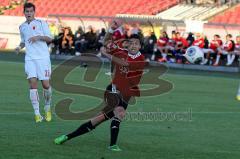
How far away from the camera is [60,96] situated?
17438 millimetres

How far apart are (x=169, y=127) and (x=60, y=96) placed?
5.85 meters

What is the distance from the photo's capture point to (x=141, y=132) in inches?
446

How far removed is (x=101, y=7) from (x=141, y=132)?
36832 mm

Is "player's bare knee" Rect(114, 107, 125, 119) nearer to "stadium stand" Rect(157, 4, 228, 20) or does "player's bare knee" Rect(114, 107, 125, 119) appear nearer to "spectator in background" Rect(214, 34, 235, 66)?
"spectator in background" Rect(214, 34, 235, 66)

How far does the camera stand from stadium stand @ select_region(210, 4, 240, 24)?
41094mm

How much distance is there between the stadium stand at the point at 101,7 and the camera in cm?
4616

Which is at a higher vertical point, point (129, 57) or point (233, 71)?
point (129, 57)

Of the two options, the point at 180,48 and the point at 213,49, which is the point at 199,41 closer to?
the point at 213,49

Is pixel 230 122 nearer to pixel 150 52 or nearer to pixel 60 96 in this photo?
pixel 60 96

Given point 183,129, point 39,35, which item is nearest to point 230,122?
point 183,129

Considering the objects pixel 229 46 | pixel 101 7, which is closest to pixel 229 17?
pixel 229 46

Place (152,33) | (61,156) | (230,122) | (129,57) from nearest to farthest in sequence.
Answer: (61,156)
(129,57)
(230,122)
(152,33)

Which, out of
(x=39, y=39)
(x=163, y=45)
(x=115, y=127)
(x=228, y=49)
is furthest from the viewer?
(x=163, y=45)

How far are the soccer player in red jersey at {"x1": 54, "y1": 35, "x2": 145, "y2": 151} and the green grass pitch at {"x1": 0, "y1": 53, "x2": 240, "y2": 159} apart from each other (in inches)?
9.8
